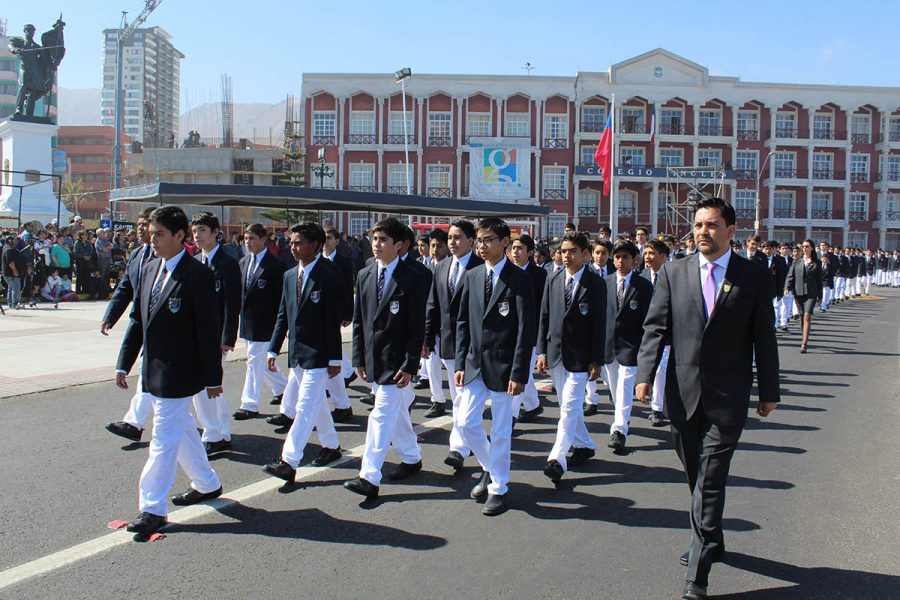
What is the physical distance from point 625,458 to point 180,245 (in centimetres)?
410

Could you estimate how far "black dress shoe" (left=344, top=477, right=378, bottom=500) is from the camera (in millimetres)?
5320

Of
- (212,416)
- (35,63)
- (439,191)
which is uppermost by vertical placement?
(35,63)

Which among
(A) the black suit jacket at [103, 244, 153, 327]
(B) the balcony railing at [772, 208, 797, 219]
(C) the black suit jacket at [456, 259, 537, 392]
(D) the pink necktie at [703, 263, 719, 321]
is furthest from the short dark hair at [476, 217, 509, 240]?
(B) the balcony railing at [772, 208, 797, 219]

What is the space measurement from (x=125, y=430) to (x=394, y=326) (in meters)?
2.78

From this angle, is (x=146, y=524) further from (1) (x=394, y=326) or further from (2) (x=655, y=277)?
(2) (x=655, y=277)

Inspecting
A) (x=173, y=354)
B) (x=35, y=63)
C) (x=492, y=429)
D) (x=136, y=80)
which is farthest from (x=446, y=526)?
(x=136, y=80)

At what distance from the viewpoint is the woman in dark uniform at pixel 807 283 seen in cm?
1416

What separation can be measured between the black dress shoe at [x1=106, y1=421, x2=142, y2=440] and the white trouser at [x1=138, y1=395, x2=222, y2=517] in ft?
5.87

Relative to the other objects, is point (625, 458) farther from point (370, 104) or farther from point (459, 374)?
point (370, 104)

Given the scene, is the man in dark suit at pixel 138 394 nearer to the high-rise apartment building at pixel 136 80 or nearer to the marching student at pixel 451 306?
the marching student at pixel 451 306

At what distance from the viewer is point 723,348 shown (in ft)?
13.7

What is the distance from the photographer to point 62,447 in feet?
21.8

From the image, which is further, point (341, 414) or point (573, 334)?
point (341, 414)

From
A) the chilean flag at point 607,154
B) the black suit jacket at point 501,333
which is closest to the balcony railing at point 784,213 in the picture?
the chilean flag at point 607,154
